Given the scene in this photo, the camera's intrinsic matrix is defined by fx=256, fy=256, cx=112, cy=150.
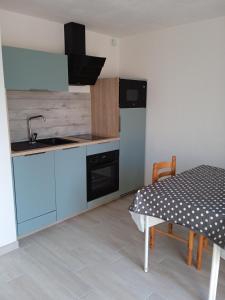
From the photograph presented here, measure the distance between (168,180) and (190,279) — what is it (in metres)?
→ 0.83

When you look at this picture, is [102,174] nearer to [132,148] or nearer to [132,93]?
[132,148]

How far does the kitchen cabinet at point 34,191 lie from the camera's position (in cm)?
256

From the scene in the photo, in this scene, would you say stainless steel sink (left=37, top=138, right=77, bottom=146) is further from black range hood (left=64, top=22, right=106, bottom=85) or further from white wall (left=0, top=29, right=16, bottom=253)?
white wall (left=0, top=29, right=16, bottom=253)

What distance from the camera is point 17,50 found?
2553mm

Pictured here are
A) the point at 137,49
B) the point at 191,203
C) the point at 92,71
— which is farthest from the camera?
the point at 137,49

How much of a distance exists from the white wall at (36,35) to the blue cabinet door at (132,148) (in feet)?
3.54

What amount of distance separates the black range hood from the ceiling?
0.39 ft

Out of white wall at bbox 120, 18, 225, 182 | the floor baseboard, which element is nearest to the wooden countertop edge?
white wall at bbox 120, 18, 225, 182

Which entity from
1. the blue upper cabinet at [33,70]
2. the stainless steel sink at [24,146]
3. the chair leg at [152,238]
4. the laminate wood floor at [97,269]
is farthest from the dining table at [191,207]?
the blue upper cabinet at [33,70]

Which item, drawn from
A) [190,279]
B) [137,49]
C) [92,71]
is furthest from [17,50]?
[190,279]

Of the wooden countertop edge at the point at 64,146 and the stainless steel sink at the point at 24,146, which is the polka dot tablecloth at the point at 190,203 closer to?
the wooden countertop edge at the point at 64,146

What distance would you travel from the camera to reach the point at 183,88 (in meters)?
3.38

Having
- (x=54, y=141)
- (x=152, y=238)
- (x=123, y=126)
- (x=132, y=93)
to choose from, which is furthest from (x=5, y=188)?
(x=132, y=93)

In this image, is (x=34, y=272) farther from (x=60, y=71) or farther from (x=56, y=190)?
(x=60, y=71)
